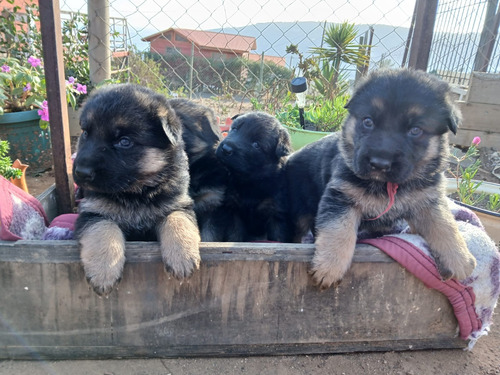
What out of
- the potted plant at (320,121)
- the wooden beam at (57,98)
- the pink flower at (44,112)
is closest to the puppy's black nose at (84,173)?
the wooden beam at (57,98)

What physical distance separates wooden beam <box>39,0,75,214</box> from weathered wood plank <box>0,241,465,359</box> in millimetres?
905

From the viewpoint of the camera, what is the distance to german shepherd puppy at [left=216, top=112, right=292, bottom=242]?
326 cm

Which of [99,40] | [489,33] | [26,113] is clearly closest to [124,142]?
[26,113]

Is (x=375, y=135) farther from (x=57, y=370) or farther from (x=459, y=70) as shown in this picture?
(x=459, y=70)

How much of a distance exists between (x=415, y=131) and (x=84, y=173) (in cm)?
184

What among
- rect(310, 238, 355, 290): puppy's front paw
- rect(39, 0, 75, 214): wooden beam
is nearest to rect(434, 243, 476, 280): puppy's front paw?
rect(310, 238, 355, 290): puppy's front paw

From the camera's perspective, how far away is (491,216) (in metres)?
3.78

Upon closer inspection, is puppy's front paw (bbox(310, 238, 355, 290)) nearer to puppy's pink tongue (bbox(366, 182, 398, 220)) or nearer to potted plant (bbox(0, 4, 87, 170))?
puppy's pink tongue (bbox(366, 182, 398, 220))

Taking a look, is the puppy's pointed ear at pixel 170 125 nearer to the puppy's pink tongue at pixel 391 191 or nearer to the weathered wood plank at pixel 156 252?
the weathered wood plank at pixel 156 252

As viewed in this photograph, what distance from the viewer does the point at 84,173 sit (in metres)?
2.12

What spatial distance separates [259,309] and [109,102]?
4.97ft

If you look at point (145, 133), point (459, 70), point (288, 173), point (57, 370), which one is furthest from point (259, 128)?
point (459, 70)

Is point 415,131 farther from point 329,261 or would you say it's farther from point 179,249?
point 179,249

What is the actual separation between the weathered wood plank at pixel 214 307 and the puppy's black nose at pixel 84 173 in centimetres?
40
